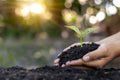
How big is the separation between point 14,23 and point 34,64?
7.28ft

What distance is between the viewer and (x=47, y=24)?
6.69 meters

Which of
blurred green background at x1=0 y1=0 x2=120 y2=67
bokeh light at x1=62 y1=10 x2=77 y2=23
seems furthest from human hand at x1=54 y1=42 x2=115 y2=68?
bokeh light at x1=62 y1=10 x2=77 y2=23

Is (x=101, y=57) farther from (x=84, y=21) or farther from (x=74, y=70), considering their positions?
(x=84, y=21)

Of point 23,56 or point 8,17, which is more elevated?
point 8,17

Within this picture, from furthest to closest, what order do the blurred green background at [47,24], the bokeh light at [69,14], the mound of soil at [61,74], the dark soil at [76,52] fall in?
the bokeh light at [69,14] → the blurred green background at [47,24] → the dark soil at [76,52] → the mound of soil at [61,74]

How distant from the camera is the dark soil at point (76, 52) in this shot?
1.82 metres

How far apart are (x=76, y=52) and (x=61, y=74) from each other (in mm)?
247

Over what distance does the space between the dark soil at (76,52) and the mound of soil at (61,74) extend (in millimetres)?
67

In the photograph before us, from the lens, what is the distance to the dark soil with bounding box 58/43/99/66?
1823 mm

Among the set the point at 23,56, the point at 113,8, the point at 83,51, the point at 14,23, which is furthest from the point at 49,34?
the point at 83,51

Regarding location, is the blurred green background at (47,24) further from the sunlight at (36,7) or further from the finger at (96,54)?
the finger at (96,54)

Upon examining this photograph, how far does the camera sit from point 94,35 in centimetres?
463

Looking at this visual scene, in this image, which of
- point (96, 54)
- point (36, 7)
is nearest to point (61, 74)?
point (96, 54)

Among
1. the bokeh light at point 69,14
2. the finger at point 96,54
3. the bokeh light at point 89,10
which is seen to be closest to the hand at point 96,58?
the finger at point 96,54
